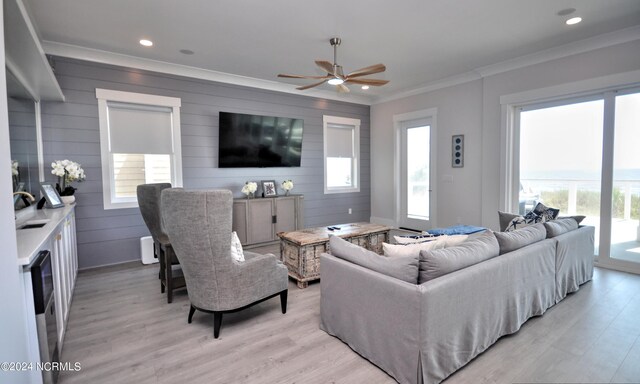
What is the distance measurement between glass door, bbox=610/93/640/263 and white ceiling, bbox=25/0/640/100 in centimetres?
101

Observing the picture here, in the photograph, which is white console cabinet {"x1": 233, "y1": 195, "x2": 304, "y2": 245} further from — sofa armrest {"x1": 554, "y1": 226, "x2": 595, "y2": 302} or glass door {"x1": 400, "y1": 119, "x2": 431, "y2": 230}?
sofa armrest {"x1": 554, "y1": 226, "x2": 595, "y2": 302}

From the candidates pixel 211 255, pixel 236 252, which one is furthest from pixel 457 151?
pixel 211 255

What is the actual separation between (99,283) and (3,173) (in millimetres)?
2781

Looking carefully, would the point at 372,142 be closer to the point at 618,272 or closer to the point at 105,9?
the point at 618,272

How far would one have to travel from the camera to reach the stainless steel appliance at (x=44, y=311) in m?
1.71

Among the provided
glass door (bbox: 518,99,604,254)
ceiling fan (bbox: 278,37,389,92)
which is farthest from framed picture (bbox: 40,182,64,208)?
glass door (bbox: 518,99,604,254)

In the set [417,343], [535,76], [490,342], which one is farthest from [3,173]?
[535,76]

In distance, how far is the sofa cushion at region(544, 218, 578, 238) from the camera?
9.78ft

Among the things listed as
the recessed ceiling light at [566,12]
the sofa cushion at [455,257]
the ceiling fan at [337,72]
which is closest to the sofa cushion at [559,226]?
the sofa cushion at [455,257]

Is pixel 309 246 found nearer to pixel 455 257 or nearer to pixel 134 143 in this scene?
pixel 455 257

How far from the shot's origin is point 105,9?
308cm

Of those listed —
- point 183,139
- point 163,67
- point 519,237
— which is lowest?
point 519,237

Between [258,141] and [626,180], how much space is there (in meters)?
5.13

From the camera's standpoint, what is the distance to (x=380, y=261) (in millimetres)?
2115
